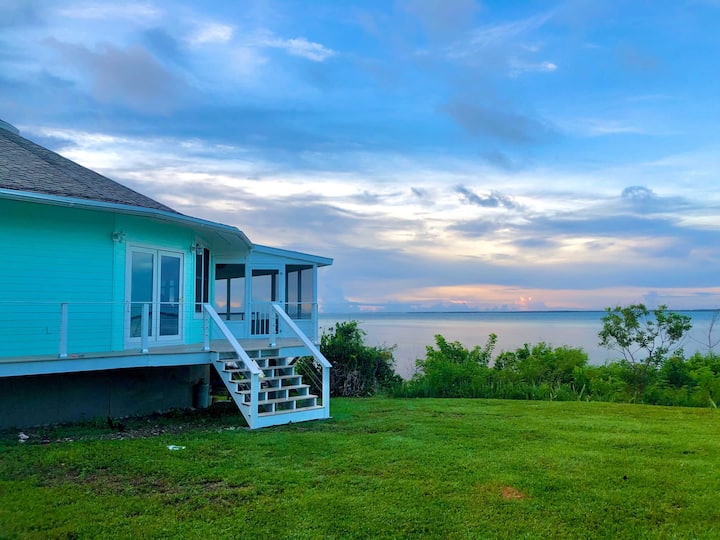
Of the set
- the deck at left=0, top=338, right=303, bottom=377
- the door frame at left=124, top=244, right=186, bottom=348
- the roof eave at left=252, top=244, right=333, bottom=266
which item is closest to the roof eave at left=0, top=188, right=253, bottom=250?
the door frame at left=124, top=244, right=186, bottom=348

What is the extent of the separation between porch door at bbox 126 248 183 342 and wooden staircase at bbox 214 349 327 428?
1.65 metres

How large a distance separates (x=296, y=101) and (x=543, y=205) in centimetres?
918

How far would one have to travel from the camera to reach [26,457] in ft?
22.9

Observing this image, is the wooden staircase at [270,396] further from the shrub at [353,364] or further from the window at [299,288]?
the shrub at [353,364]

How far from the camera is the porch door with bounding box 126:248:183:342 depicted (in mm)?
10750

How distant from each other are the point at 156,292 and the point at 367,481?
6673 millimetres

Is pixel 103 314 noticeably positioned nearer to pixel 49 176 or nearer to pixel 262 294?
pixel 49 176

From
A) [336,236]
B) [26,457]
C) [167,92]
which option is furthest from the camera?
[336,236]

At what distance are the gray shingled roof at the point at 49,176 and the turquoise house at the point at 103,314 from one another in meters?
0.05

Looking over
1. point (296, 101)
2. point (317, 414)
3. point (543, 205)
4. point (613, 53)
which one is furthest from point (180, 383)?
point (543, 205)

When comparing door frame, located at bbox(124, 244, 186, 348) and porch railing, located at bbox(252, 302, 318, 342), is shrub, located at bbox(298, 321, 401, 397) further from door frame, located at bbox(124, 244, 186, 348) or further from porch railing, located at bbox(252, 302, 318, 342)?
door frame, located at bbox(124, 244, 186, 348)

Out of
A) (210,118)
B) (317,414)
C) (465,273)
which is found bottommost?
(317,414)

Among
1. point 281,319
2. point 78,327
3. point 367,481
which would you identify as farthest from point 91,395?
point 367,481

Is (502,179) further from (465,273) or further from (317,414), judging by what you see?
(465,273)
